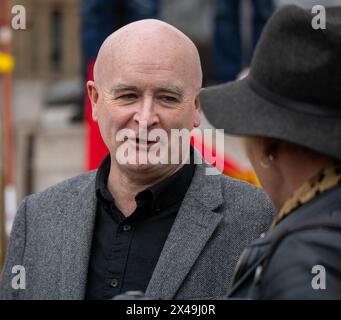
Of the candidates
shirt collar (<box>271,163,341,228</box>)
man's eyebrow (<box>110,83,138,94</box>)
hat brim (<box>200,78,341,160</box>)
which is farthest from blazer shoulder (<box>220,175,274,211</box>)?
shirt collar (<box>271,163,341,228</box>)

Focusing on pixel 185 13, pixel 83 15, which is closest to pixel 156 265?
pixel 83 15

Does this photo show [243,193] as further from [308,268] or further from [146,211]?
[308,268]

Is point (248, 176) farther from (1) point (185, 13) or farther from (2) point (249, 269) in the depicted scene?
(1) point (185, 13)

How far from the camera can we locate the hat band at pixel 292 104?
200 cm

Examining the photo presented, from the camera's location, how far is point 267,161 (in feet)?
6.93

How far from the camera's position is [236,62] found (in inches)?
309

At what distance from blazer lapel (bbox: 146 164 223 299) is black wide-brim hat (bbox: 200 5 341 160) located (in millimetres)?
799

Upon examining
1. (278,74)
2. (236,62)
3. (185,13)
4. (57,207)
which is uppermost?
(185,13)

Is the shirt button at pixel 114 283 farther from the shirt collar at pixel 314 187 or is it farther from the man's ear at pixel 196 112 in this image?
the shirt collar at pixel 314 187

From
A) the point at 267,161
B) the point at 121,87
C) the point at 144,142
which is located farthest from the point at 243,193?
the point at 267,161

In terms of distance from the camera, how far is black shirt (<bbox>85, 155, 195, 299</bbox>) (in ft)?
9.28

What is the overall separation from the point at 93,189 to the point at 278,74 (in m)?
1.23

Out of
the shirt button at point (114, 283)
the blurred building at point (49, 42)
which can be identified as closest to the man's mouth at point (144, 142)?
the shirt button at point (114, 283)
